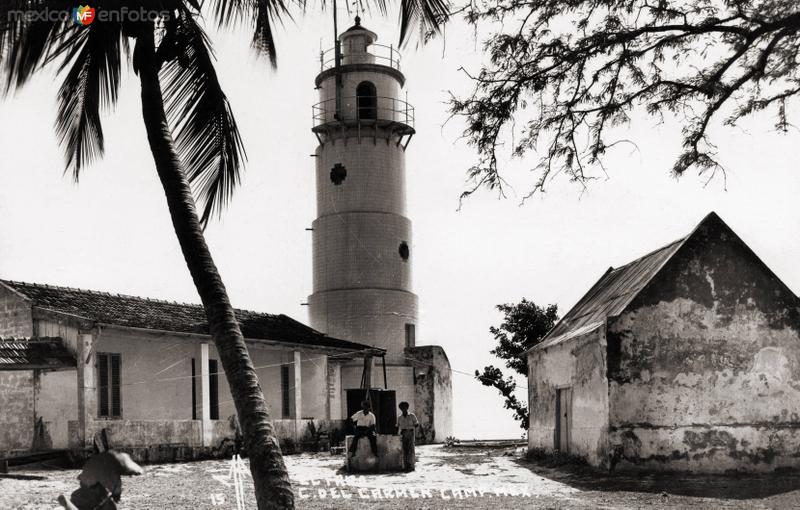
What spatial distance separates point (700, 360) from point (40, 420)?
47.4 ft

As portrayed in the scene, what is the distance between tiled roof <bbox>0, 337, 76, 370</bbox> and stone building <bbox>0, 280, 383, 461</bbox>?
0.07 ft

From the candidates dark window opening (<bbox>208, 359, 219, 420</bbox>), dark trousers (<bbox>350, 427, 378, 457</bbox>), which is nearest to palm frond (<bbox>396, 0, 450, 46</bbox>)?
dark trousers (<bbox>350, 427, 378, 457</bbox>)

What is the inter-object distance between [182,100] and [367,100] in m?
24.3

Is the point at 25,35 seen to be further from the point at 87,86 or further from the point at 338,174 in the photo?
the point at 338,174

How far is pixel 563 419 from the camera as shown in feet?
60.3

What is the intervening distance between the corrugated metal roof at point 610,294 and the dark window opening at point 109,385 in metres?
10.2

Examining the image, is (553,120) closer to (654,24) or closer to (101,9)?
(654,24)

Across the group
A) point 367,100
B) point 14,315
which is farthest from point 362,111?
point 14,315

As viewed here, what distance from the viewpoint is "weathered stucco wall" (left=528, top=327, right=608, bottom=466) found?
15.6m

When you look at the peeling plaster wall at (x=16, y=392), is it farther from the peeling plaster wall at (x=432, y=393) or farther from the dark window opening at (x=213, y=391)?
the peeling plaster wall at (x=432, y=393)

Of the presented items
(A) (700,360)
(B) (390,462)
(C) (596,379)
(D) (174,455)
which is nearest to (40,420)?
(D) (174,455)

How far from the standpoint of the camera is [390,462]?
17.0m

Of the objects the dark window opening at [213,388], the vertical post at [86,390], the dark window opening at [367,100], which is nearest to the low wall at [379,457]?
the vertical post at [86,390]

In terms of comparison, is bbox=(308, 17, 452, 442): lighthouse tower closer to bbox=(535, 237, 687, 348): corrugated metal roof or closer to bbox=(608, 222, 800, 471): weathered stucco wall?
bbox=(535, 237, 687, 348): corrugated metal roof
